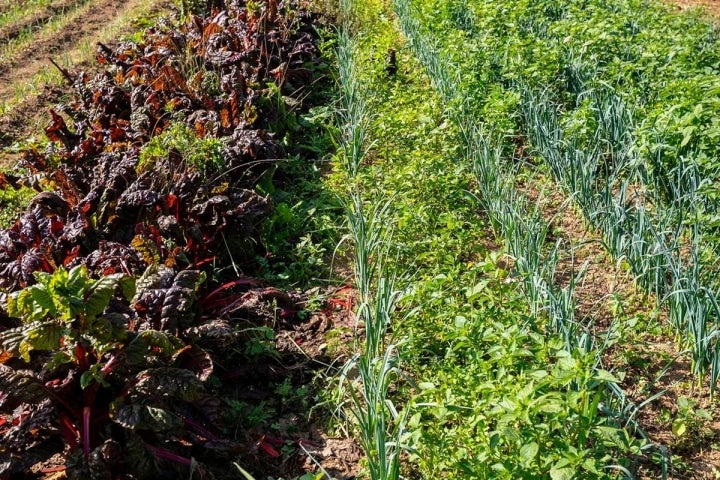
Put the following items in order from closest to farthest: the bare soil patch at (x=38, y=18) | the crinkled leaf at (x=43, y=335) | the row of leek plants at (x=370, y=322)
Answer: the row of leek plants at (x=370, y=322) < the crinkled leaf at (x=43, y=335) < the bare soil patch at (x=38, y=18)

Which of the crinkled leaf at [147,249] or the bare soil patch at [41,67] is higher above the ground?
the bare soil patch at [41,67]

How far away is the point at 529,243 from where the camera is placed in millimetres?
3117

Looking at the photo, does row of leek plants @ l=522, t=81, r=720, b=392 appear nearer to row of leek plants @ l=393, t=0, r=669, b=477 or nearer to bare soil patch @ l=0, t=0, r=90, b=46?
row of leek plants @ l=393, t=0, r=669, b=477

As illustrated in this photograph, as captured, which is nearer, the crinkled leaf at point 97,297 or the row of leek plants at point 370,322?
the row of leek plants at point 370,322

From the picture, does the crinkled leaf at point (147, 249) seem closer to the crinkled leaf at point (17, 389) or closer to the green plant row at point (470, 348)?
the crinkled leaf at point (17, 389)

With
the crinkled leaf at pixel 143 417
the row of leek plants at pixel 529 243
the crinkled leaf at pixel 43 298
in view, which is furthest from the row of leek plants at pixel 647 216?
the crinkled leaf at pixel 43 298

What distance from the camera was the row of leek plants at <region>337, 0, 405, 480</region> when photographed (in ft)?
7.59

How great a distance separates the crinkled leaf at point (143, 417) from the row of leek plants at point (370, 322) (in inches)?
25.2

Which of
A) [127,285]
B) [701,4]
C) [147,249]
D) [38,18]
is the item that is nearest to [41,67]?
[38,18]

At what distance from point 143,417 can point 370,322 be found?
864 mm

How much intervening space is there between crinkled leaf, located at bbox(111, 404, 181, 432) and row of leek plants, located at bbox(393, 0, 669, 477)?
1.40m

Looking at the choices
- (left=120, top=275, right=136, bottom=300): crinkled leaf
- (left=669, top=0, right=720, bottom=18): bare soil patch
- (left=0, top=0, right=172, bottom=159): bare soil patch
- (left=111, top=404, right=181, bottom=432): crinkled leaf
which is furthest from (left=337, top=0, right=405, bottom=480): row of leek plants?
(left=669, top=0, right=720, bottom=18): bare soil patch

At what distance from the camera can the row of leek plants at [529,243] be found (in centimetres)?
249

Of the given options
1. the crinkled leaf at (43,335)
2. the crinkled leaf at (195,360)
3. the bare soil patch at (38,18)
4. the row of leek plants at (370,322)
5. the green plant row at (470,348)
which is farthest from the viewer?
the bare soil patch at (38,18)
